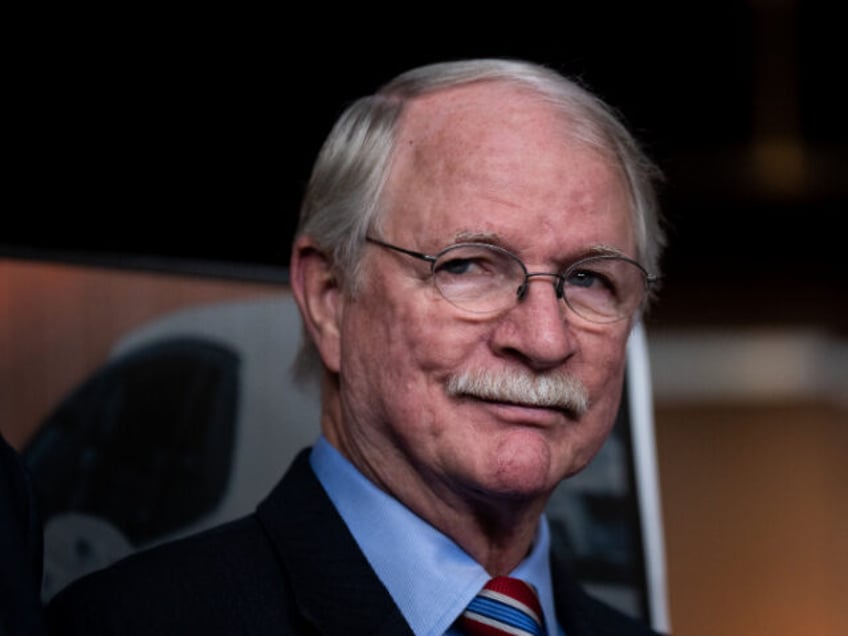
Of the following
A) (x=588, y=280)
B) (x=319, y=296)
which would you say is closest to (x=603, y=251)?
(x=588, y=280)

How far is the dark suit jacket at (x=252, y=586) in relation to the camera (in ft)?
5.08

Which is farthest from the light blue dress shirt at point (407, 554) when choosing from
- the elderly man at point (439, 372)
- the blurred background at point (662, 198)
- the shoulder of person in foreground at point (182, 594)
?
the blurred background at point (662, 198)

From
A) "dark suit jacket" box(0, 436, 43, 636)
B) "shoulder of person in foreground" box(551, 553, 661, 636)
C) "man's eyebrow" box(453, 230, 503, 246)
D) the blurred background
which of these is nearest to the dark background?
the blurred background

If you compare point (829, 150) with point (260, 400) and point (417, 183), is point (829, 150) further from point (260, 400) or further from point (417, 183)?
point (417, 183)

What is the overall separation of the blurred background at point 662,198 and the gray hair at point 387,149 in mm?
202

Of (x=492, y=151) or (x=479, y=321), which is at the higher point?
(x=492, y=151)

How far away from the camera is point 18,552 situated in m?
1.24

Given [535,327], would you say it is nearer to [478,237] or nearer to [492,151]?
[478,237]

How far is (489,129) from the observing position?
1.69 m

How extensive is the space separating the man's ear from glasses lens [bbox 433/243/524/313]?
0.17 meters

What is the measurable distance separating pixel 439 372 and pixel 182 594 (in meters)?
0.38

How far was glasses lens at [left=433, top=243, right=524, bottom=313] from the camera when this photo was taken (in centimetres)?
160

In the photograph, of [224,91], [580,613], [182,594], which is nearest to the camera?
[182,594]

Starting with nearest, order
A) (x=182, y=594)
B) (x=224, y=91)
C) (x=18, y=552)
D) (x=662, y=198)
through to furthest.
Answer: (x=18, y=552), (x=182, y=594), (x=224, y=91), (x=662, y=198)
